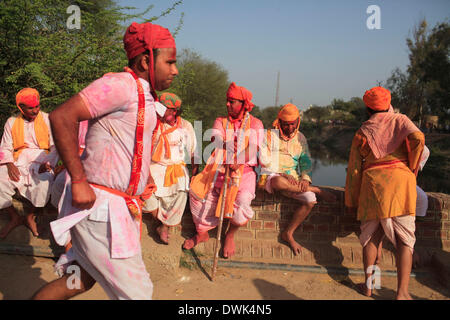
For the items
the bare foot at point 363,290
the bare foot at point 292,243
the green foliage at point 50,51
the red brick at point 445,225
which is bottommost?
the bare foot at point 363,290

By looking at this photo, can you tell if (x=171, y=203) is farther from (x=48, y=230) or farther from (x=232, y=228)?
(x=48, y=230)

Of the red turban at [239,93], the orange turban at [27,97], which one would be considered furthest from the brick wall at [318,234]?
the orange turban at [27,97]

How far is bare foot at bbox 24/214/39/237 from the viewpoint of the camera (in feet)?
14.3

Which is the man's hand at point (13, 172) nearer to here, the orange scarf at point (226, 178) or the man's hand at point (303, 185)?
the orange scarf at point (226, 178)

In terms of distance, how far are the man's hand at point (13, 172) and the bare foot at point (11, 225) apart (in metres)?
0.48

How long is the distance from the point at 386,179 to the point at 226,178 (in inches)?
65.4

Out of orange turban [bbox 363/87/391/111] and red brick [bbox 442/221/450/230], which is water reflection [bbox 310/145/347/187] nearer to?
red brick [bbox 442/221/450/230]

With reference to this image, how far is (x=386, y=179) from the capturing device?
11.7 feet

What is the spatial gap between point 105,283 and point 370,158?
2.89 meters

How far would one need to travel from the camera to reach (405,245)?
3.47m

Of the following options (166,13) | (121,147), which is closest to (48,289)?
(121,147)

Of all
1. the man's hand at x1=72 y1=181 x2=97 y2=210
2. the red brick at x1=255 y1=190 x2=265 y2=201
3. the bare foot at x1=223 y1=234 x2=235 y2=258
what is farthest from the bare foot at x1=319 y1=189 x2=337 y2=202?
the man's hand at x1=72 y1=181 x2=97 y2=210

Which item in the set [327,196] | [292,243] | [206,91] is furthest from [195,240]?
[206,91]

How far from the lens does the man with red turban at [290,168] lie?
4.29 m
